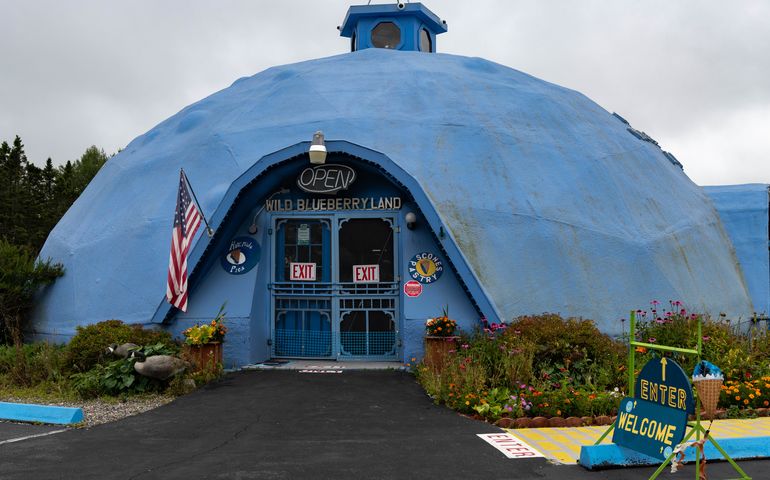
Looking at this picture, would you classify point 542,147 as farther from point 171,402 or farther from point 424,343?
point 171,402

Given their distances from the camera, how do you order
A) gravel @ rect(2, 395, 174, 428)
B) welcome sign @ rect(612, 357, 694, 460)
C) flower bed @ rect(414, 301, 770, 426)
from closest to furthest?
welcome sign @ rect(612, 357, 694, 460) → flower bed @ rect(414, 301, 770, 426) → gravel @ rect(2, 395, 174, 428)

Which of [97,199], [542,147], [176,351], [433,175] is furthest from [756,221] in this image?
[97,199]

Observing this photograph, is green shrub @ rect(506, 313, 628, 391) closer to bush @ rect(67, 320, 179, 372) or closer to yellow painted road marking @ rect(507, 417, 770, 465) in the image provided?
yellow painted road marking @ rect(507, 417, 770, 465)

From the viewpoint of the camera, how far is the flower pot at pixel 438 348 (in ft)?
34.8

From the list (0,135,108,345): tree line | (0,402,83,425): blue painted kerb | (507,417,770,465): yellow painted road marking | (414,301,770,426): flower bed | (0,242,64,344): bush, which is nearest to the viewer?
(507,417,770,465): yellow painted road marking

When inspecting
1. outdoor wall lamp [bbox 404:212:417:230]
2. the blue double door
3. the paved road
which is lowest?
the paved road

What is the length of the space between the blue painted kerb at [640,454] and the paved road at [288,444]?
0.11m

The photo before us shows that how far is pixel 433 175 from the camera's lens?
12.4 m

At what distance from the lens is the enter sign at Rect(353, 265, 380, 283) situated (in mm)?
12180

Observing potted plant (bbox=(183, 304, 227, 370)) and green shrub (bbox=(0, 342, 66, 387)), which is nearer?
green shrub (bbox=(0, 342, 66, 387))

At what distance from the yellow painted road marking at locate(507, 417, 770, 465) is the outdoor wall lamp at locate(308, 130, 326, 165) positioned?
5831 millimetres

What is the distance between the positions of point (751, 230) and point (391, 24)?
12059 mm

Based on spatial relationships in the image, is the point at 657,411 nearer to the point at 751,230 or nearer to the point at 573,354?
the point at 573,354

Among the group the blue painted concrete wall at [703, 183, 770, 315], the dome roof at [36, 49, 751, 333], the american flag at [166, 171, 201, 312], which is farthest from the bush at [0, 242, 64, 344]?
the blue painted concrete wall at [703, 183, 770, 315]
